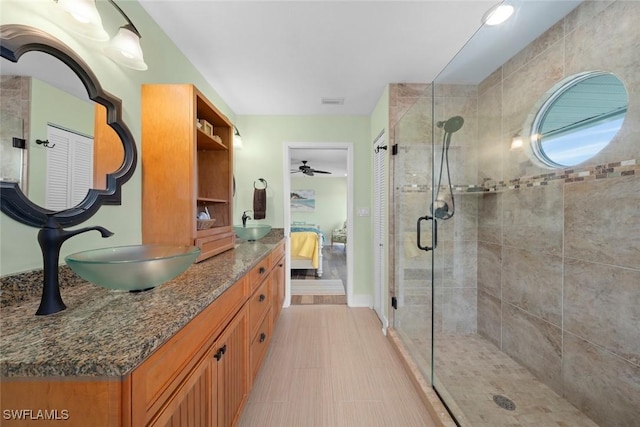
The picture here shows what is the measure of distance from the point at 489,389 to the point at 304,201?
237 inches

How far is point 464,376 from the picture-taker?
1.60 metres

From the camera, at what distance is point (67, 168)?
917 mm

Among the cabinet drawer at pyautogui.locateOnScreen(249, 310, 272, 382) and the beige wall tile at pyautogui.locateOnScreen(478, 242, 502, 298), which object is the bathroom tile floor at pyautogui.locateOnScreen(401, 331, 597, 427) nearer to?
the beige wall tile at pyautogui.locateOnScreen(478, 242, 502, 298)

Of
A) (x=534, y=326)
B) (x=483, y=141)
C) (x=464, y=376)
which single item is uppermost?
(x=483, y=141)

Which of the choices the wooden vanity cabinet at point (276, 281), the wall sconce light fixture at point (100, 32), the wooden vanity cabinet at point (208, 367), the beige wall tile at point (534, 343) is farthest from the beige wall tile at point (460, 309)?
the wall sconce light fixture at point (100, 32)

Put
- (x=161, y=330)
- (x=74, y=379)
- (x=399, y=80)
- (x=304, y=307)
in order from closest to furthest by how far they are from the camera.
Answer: (x=74, y=379) → (x=161, y=330) → (x=399, y=80) → (x=304, y=307)

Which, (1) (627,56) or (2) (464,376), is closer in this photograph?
(1) (627,56)

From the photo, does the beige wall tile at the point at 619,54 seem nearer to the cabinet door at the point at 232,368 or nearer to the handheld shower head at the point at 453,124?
the handheld shower head at the point at 453,124

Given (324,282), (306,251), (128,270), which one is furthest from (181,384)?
(306,251)

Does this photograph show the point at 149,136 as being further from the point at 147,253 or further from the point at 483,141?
the point at 483,141

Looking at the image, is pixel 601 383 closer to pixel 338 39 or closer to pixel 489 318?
pixel 489 318

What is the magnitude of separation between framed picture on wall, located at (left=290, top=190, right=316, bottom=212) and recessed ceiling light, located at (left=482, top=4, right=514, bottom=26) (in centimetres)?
588

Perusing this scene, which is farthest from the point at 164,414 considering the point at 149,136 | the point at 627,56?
the point at 627,56

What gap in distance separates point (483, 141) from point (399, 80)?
0.91 m
